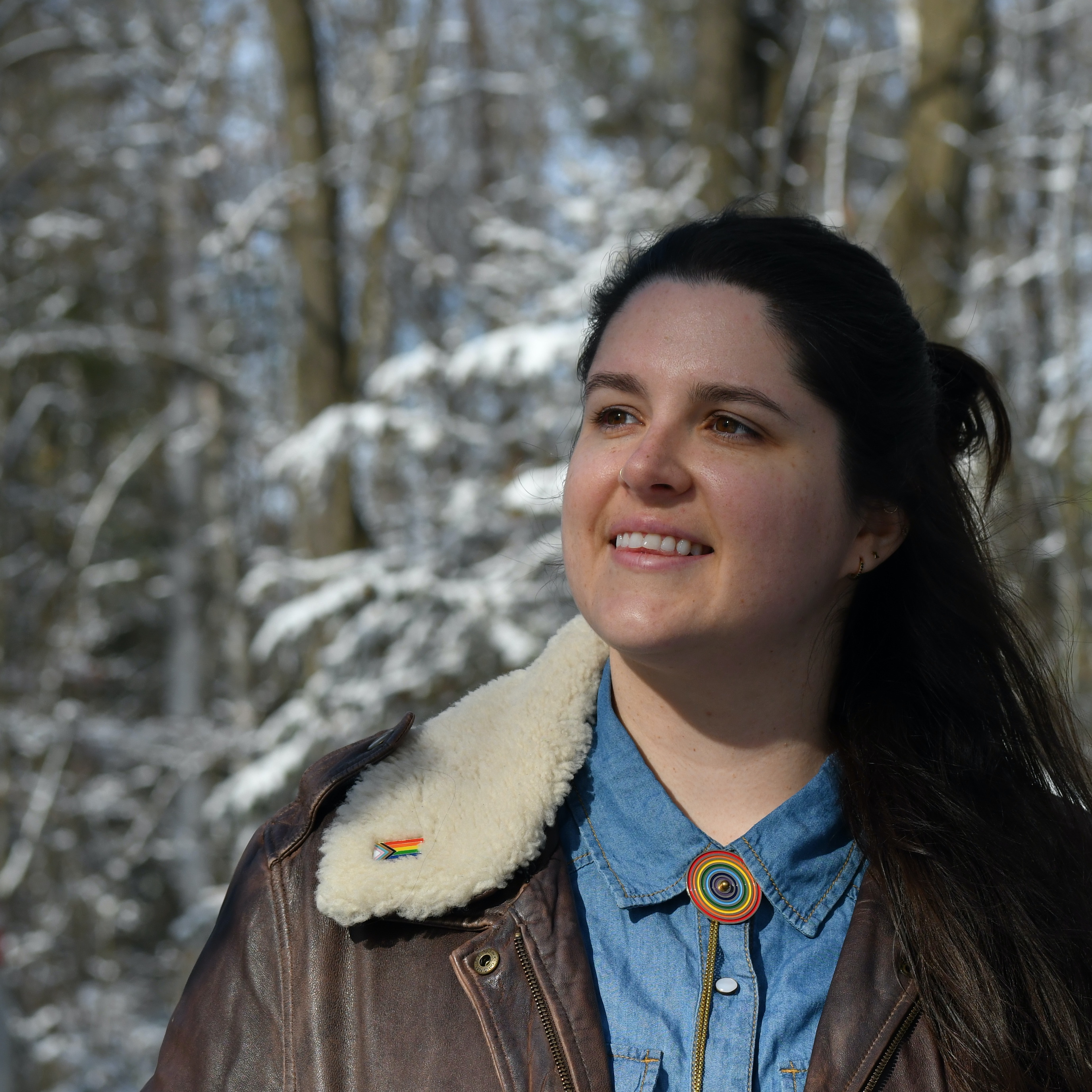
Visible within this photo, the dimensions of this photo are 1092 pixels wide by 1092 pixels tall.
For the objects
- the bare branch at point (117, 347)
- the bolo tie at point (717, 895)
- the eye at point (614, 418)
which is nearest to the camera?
the bolo tie at point (717, 895)

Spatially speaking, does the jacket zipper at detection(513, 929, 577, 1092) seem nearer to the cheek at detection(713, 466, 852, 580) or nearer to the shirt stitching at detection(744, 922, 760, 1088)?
the shirt stitching at detection(744, 922, 760, 1088)

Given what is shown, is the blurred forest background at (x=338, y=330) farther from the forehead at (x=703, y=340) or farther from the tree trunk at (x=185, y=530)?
the forehead at (x=703, y=340)

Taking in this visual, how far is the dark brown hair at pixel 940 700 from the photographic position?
149 cm

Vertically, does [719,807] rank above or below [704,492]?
below

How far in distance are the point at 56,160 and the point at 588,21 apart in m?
4.00

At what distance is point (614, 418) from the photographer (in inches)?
67.8

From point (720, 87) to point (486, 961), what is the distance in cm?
399

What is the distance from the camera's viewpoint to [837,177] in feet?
15.9

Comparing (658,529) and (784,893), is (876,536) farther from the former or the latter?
(784,893)

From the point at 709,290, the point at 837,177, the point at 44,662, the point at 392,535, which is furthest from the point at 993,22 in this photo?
the point at 44,662

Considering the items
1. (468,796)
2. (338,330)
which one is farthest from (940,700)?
(338,330)

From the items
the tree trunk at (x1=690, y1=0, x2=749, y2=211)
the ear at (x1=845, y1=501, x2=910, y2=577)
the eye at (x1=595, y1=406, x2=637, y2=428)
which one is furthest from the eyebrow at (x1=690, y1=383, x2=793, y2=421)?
the tree trunk at (x1=690, y1=0, x2=749, y2=211)

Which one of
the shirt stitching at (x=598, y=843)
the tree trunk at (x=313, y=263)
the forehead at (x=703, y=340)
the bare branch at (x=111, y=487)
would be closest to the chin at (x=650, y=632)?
the shirt stitching at (x=598, y=843)

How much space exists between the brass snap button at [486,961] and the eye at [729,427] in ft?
2.54
